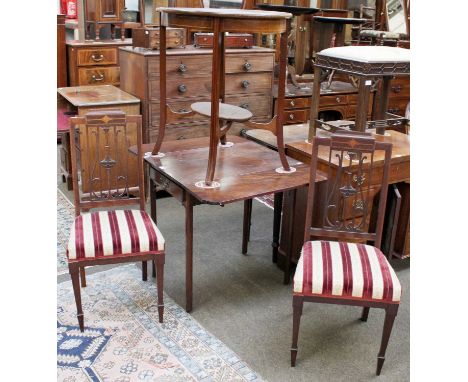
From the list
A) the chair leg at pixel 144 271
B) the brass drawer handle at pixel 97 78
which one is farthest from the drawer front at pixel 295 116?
the chair leg at pixel 144 271

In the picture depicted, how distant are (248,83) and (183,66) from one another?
583 millimetres

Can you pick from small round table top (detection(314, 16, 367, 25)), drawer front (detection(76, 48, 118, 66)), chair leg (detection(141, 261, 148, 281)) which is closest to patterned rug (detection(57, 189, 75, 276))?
chair leg (detection(141, 261, 148, 281))

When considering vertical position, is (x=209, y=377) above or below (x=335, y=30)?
below

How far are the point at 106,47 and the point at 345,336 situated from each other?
328cm

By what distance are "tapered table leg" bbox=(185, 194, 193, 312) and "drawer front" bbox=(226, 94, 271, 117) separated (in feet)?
5.73

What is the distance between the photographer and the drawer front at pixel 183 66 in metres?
3.64

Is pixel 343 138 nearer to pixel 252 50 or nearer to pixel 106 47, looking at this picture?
pixel 252 50

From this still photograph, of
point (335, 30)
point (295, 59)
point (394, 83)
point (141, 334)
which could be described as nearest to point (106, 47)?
point (295, 59)

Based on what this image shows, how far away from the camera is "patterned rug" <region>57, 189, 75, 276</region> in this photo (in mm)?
3024

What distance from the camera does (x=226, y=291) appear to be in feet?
9.25

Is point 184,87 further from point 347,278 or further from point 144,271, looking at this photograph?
point 347,278

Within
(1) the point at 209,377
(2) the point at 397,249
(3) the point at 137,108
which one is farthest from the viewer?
(3) the point at 137,108

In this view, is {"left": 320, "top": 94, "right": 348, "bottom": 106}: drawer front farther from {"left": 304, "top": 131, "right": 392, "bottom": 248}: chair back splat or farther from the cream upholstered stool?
{"left": 304, "top": 131, "right": 392, "bottom": 248}: chair back splat

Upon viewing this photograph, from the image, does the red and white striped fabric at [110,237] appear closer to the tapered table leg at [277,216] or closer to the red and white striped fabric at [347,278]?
the red and white striped fabric at [347,278]
